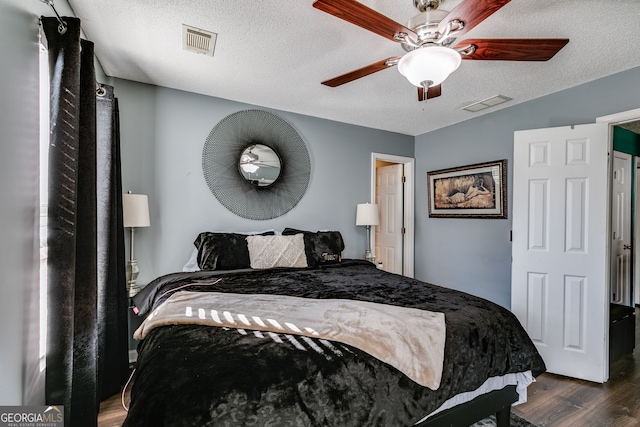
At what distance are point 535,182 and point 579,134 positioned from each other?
48cm

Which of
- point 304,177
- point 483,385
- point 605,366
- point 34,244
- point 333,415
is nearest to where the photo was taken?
point 333,415

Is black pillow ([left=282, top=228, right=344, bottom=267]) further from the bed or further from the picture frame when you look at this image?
the picture frame

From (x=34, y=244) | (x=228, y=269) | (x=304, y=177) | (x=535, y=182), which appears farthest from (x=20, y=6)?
(x=535, y=182)

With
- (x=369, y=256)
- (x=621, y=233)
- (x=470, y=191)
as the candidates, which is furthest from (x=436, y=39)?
(x=621, y=233)

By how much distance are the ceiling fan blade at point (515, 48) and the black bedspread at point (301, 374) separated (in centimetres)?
139

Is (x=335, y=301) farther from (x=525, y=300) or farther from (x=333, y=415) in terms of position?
(x=525, y=300)

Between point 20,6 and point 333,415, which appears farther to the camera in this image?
point 20,6

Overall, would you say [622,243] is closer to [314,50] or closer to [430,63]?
[430,63]

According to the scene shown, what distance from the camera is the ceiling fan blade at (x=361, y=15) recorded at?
1.19 meters

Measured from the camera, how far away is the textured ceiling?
5.48 ft

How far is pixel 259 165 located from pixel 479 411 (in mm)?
2648

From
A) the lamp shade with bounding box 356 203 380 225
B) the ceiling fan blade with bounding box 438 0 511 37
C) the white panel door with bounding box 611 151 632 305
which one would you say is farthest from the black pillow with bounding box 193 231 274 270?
the white panel door with bounding box 611 151 632 305

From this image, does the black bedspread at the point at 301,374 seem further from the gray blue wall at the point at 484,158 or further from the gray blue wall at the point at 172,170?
the gray blue wall at the point at 484,158

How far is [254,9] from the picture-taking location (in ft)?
5.47
